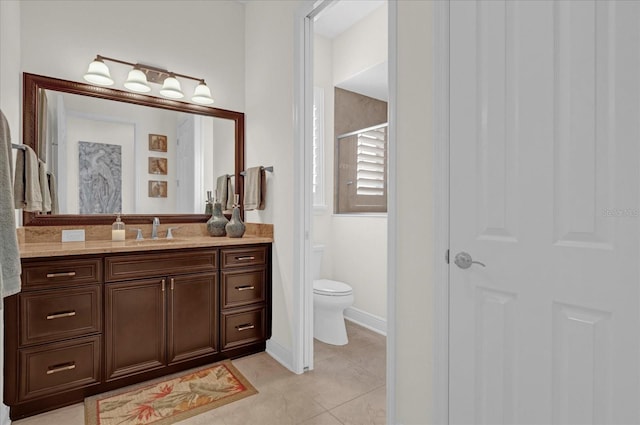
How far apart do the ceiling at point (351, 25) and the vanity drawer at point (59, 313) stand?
8.82ft

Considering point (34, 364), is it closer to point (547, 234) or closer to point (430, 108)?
point (430, 108)

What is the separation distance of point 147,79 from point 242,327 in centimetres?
204

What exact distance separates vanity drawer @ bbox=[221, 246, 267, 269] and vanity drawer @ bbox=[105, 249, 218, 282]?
7 centimetres

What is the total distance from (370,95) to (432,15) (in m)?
2.56

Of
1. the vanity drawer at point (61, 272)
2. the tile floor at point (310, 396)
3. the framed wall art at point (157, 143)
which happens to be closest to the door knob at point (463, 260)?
the tile floor at point (310, 396)

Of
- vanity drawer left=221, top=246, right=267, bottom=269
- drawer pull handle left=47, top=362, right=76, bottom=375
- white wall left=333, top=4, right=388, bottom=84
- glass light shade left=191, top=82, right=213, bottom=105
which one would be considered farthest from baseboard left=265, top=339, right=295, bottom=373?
white wall left=333, top=4, right=388, bottom=84

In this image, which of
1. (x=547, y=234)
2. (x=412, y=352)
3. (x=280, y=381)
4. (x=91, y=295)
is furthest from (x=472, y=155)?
(x=91, y=295)

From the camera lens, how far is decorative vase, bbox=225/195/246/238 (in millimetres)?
2754

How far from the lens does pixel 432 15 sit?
1436 mm

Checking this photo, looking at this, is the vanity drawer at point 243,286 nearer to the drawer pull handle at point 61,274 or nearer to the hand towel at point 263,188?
the hand towel at point 263,188

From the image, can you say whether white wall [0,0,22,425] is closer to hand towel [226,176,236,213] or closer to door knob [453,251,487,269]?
hand towel [226,176,236,213]

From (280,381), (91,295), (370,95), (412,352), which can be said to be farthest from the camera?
(370,95)

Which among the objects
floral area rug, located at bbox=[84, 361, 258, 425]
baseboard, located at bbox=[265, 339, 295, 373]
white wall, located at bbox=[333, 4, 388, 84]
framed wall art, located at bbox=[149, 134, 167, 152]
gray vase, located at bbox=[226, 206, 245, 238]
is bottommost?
floral area rug, located at bbox=[84, 361, 258, 425]

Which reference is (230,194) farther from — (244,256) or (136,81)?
(136,81)
